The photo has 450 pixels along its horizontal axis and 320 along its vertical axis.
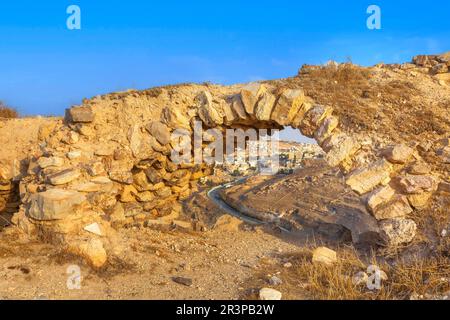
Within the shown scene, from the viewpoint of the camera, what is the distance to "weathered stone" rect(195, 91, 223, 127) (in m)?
6.92

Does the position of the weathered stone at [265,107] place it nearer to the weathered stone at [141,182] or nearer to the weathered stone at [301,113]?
the weathered stone at [301,113]

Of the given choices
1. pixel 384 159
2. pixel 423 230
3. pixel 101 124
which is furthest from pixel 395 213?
pixel 101 124

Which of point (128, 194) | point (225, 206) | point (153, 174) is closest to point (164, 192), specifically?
point (153, 174)

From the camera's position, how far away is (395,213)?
17.8 ft

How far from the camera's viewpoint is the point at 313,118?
6391 millimetres

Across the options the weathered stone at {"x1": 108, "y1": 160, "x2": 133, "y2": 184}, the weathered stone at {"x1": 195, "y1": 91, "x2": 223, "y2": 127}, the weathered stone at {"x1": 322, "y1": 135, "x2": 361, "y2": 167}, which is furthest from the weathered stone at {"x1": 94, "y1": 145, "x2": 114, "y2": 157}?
the weathered stone at {"x1": 322, "y1": 135, "x2": 361, "y2": 167}

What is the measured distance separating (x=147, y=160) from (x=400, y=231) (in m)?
4.23

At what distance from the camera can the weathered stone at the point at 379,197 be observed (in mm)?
5461

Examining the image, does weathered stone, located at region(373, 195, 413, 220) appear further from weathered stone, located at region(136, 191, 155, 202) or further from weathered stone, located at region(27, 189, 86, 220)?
weathered stone, located at region(136, 191, 155, 202)

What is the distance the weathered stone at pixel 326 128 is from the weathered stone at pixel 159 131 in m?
2.55

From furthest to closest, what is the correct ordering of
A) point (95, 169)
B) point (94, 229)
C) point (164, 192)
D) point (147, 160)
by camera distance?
point (164, 192) → point (147, 160) → point (95, 169) → point (94, 229)

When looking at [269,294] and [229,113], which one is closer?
[269,294]

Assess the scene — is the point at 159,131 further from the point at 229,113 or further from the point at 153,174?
the point at 229,113
